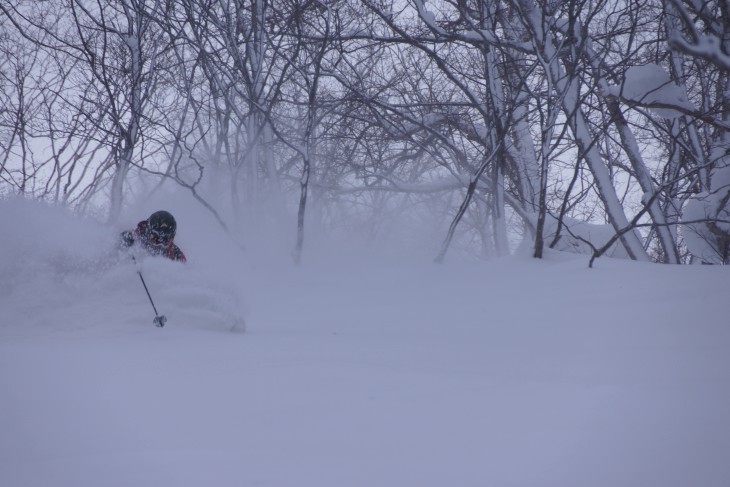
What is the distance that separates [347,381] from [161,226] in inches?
127

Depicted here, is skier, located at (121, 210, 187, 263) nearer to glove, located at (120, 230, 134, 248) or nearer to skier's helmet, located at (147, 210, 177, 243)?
skier's helmet, located at (147, 210, 177, 243)

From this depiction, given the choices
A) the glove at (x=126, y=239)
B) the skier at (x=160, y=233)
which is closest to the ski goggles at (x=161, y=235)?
the skier at (x=160, y=233)

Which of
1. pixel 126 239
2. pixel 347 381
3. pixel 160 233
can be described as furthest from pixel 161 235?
pixel 347 381

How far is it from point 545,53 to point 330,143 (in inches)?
201

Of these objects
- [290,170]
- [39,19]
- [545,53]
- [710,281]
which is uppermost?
[39,19]

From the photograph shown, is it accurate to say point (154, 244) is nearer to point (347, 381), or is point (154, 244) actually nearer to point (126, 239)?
point (126, 239)

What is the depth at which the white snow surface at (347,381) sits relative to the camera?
154cm

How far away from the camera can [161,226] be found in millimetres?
4906

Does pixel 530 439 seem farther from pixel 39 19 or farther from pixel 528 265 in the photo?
pixel 39 19

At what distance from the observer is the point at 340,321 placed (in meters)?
4.54

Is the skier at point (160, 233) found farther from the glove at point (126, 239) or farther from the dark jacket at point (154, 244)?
the glove at point (126, 239)

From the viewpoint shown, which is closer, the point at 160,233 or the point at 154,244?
the point at 154,244

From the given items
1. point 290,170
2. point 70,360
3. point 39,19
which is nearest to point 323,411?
point 70,360

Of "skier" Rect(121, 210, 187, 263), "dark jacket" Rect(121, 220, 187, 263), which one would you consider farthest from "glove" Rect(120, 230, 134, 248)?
"skier" Rect(121, 210, 187, 263)
